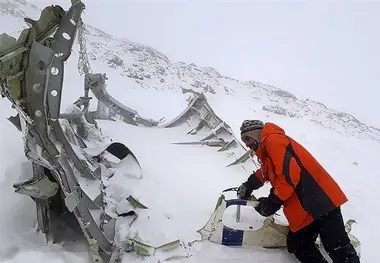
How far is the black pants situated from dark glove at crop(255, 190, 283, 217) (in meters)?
0.32

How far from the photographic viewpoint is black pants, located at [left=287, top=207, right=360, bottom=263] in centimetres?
286

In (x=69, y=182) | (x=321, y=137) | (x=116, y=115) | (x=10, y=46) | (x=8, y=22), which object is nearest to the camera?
(x=10, y=46)

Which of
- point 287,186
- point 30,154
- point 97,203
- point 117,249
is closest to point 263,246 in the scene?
point 287,186

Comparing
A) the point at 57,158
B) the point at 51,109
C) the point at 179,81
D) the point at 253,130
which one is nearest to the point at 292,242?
the point at 253,130

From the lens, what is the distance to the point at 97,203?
316cm

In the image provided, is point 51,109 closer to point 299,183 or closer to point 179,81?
point 299,183

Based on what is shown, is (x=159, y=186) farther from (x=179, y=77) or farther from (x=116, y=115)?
(x=179, y=77)

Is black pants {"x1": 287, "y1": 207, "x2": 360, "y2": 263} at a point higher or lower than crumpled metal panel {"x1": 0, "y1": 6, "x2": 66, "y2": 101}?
lower

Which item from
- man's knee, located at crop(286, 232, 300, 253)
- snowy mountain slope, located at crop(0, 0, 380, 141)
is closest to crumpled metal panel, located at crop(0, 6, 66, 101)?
man's knee, located at crop(286, 232, 300, 253)

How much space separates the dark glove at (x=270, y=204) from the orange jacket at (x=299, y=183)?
50 millimetres

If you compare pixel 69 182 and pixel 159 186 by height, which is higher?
pixel 69 182

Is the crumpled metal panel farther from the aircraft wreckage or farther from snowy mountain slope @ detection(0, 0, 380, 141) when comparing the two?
snowy mountain slope @ detection(0, 0, 380, 141)

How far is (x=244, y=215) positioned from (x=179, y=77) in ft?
45.2

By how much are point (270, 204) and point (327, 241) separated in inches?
20.3
